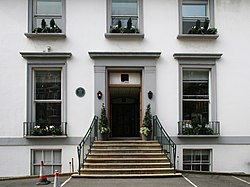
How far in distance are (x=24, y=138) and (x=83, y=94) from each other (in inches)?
113

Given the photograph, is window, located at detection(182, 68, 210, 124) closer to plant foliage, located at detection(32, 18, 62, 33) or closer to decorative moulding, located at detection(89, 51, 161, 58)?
decorative moulding, located at detection(89, 51, 161, 58)

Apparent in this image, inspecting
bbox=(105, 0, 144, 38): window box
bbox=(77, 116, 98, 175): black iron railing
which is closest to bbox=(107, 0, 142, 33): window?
bbox=(105, 0, 144, 38): window box

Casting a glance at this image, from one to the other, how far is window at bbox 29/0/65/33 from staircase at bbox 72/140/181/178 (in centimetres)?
513

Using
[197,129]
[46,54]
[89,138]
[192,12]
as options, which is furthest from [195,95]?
[46,54]

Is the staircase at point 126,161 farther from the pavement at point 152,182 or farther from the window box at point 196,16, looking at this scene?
the window box at point 196,16

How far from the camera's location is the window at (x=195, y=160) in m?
13.9

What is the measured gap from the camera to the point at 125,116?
15.8m

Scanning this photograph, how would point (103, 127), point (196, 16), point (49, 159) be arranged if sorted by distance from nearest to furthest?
point (103, 127), point (49, 159), point (196, 16)

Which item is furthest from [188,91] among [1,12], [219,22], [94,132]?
[1,12]

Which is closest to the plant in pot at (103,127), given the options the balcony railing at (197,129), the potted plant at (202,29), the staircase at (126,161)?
the staircase at (126,161)

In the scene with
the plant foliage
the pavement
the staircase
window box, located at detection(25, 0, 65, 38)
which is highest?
window box, located at detection(25, 0, 65, 38)

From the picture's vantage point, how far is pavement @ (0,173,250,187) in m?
10.5

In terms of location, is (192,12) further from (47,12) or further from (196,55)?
(47,12)

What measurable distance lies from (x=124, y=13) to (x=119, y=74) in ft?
8.34
